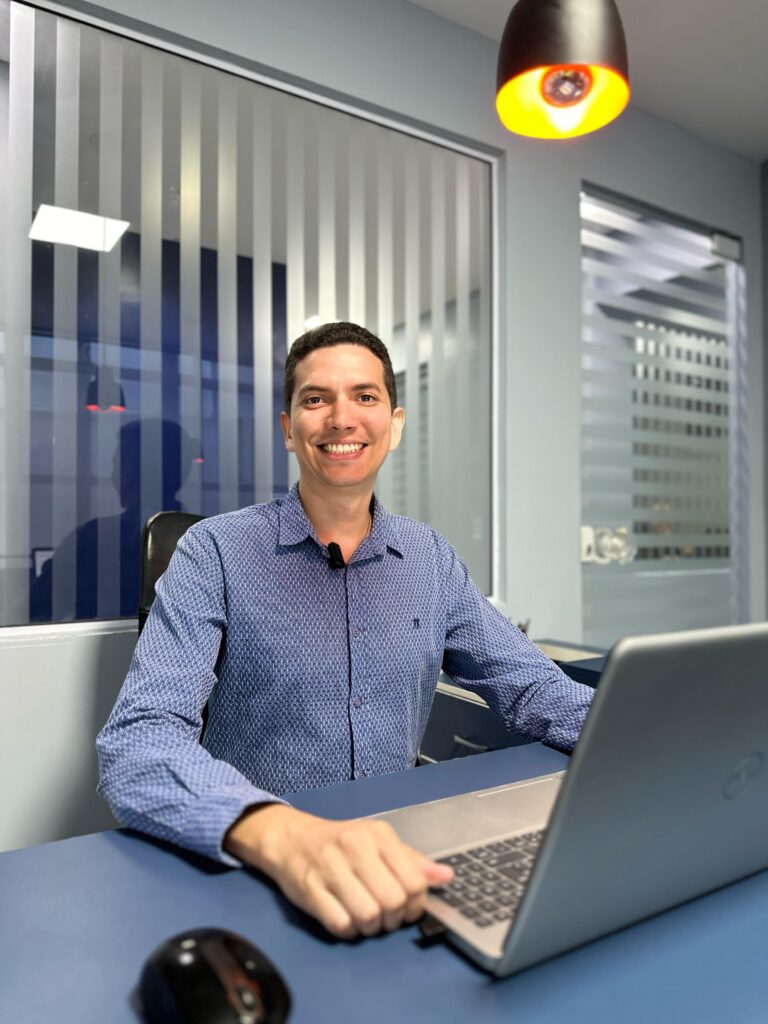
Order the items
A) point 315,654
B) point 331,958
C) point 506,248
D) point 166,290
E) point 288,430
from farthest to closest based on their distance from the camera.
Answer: point 506,248, point 166,290, point 288,430, point 315,654, point 331,958

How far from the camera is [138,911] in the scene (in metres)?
0.67

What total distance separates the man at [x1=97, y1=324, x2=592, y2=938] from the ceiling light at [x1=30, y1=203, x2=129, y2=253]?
83cm

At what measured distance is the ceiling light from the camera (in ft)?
6.25

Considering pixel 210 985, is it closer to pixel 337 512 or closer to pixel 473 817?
pixel 473 817

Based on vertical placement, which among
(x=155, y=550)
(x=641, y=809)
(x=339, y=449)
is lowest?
(x=641, y=809)

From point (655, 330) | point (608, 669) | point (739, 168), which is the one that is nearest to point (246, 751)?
point (608, 669)

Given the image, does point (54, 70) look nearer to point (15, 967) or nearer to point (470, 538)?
point (470, 538)

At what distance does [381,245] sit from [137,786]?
2.05m

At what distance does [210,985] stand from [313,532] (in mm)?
913

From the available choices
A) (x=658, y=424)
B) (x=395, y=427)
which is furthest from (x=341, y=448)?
(x=658, y=424)

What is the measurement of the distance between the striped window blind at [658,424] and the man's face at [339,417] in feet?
5.81

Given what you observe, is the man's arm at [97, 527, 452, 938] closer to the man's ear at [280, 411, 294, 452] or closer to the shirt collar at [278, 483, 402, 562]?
the shirt collar at [278, 483, 402, 562]

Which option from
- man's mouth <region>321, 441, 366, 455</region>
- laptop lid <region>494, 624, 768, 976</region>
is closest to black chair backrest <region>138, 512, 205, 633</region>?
man's mouth <region>321, 441, 366, 455</region>

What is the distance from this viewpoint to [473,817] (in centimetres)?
85
